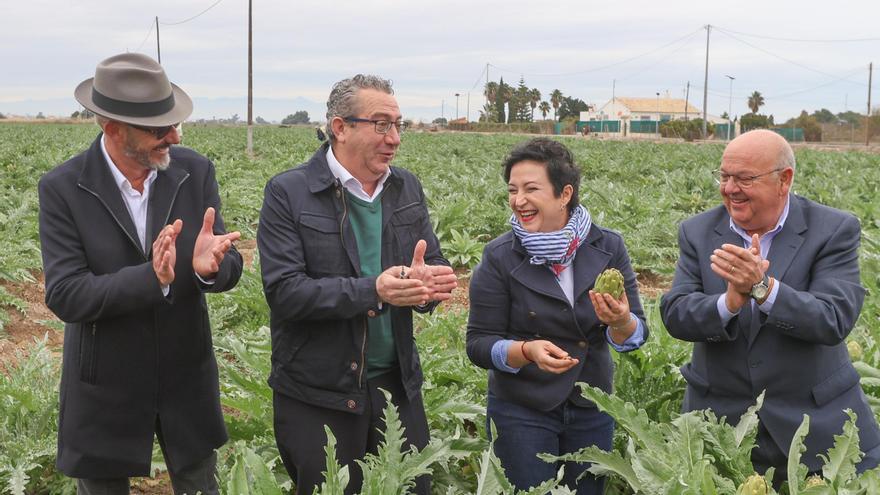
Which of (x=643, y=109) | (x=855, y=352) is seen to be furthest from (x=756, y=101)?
(x=855, y=352)

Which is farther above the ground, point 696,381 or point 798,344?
point 798,344

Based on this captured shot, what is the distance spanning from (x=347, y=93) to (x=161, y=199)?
77 cm

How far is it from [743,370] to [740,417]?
172 mm

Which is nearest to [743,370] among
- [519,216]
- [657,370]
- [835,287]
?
[835,287]

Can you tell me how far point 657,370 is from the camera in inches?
179

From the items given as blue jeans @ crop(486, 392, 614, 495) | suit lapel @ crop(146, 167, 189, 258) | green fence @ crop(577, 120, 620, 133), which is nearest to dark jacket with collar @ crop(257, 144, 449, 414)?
suit lapel @ crop(146, 167, 189, 258)

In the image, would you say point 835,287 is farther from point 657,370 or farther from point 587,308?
point 657,370

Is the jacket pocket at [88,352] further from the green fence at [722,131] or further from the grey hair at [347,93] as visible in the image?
the green fence at [722,131]

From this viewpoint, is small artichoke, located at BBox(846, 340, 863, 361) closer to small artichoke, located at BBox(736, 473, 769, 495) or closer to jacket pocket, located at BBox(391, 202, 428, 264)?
small artichoke, located at BBox(736, 473, 769, 495)

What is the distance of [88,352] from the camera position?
312 centimetres

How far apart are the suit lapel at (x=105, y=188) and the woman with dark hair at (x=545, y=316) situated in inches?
52.5

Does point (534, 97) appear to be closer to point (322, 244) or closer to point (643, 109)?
point (643, 109)

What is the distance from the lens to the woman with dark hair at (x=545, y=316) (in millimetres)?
3412

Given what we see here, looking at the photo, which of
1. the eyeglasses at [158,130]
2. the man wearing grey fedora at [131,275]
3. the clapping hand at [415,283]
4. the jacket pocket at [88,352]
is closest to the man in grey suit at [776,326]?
the clapping hand at [415,283]
